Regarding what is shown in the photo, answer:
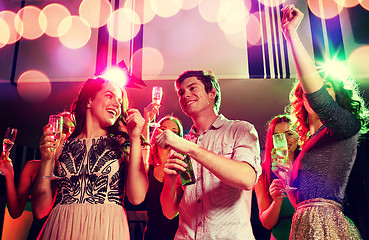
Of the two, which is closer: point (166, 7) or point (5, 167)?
point (5, 167)

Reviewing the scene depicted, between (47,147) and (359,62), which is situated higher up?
(359,62)

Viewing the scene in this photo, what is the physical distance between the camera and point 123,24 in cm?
418

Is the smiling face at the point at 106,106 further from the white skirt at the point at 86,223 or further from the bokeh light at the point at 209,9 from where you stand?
the bokeh light at the point at 209,9

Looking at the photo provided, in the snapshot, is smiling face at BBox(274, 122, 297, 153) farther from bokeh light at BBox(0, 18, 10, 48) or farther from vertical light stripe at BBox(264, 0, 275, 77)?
bokeh light at BBox(0, 18, 10, 48)

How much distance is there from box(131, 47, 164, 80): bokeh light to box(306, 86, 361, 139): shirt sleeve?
2.78 meters

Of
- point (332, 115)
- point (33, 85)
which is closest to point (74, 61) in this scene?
point (33, 85)

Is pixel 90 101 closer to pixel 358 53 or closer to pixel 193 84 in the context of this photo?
pixel 193 84

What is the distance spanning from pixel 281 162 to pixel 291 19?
836mm

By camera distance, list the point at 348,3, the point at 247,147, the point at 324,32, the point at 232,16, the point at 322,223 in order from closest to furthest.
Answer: the point at 322,223, the point at 247,147, the point at 324,32, the point at 348,3, the point at 232,16

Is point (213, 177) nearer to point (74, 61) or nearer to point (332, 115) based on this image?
point (332, 115)

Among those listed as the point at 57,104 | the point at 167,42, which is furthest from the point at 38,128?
the point at 167,42

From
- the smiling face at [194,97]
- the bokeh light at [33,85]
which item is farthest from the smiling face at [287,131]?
the bokeh light at [33,85]

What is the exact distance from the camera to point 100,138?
1856mm

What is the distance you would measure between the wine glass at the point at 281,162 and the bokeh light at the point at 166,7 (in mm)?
2886
